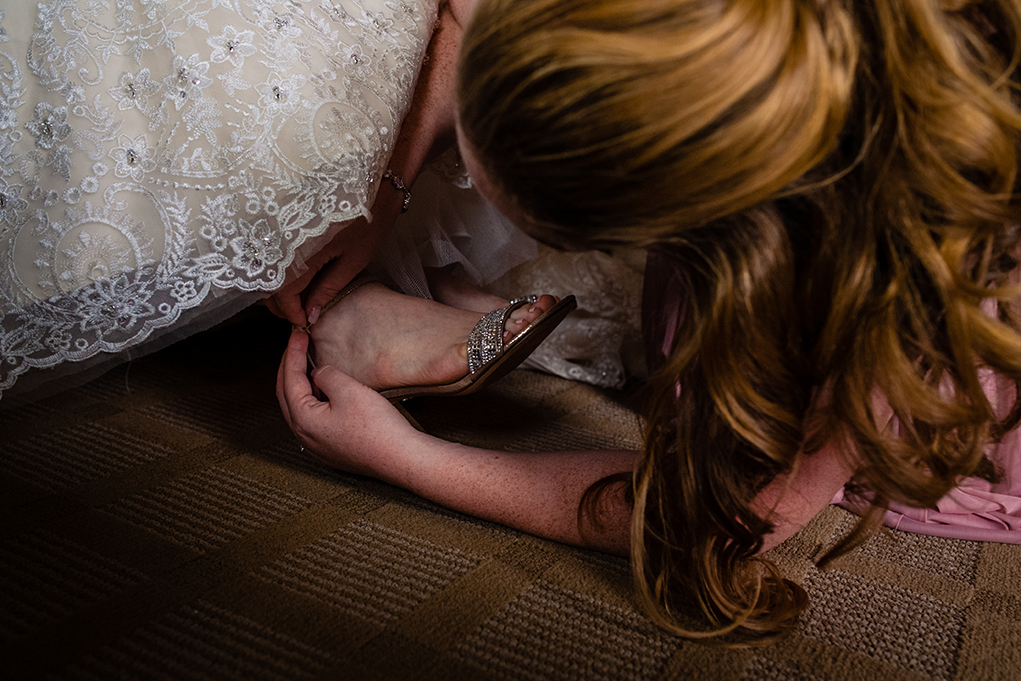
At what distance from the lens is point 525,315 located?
79 cm

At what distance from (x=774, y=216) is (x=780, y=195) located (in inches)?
0.7

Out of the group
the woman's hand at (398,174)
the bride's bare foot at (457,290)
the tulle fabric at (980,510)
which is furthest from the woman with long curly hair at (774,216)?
the bride's bare foot at (457,290)

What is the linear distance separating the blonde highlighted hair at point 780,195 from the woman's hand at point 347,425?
10.8 inches

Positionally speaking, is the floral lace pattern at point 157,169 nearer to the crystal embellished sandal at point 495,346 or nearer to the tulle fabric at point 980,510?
the crystal embellished sandal at point 495,346

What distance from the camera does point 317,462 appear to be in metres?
0.82

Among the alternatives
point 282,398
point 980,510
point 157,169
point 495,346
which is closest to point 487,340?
point 495,346

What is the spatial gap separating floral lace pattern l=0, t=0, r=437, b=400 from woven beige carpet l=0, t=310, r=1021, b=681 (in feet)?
0.54

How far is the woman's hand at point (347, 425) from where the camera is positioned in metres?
0.72

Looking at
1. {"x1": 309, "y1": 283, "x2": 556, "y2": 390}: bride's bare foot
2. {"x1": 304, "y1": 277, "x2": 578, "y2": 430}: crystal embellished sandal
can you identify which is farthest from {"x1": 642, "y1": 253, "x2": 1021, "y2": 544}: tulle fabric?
{"x1": 309, "y1": 283, "x2": 556, "y2": 390}: bride's bare foot

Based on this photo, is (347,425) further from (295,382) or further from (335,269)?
(335,269)

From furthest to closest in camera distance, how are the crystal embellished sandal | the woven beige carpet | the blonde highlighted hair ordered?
1. the crystal embellished sandal
2. the woven beige carpet
3. the blonde highlighted hair

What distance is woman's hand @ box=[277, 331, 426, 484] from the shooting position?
28.5 inches

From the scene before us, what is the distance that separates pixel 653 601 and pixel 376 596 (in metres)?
0.21

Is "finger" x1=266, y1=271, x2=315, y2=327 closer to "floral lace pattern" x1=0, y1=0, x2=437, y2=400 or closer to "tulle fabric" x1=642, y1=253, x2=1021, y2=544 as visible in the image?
"floral lace pattern" x1=0, y1=0, x2=437, y2=400
